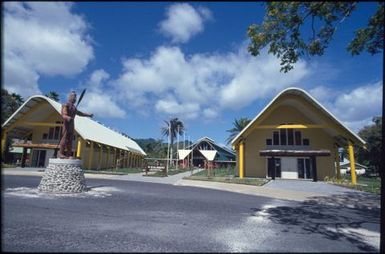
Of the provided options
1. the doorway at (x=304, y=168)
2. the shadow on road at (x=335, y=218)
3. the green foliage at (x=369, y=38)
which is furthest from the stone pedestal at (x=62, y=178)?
the doorway at (x=304, y=168)

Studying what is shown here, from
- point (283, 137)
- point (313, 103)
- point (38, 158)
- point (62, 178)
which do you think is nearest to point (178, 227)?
point (62, 178)

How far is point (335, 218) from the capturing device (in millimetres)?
9344

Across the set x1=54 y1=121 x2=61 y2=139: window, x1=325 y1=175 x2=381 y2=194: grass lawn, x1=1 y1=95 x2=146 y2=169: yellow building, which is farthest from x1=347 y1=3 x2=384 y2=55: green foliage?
x1=54 y1=121 x2=61 y2=139: window

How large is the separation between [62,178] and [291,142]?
2087cm

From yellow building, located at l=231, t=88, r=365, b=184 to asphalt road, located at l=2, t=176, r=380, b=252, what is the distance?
44.7ft

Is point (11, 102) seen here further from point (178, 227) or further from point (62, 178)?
point (178, 227)

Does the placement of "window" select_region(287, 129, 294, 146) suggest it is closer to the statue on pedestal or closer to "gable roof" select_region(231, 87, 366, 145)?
"gable roof" select_region(231, 87, 366, 145)

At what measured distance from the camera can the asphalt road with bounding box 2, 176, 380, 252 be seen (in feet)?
18.8

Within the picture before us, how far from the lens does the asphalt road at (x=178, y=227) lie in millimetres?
5734

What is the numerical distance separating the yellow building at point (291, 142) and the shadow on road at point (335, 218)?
38.2ft

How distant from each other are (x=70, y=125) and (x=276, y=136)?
63.8 feet

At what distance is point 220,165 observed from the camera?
54.1 meters

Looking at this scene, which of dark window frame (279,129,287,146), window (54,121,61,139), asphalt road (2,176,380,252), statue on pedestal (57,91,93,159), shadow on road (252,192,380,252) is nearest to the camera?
asphalt road (2,176,380,252)

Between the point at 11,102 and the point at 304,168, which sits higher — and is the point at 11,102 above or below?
above
